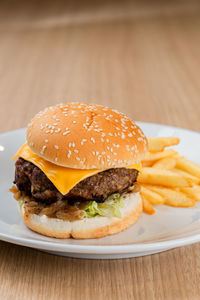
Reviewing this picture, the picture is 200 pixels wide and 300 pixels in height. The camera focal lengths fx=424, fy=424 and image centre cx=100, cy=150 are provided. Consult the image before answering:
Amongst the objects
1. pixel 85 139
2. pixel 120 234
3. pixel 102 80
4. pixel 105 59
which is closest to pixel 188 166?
pixel 120 234

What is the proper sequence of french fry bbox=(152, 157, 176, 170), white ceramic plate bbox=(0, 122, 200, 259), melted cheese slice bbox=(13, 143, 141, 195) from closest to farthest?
white ceramic plate bbox=(0, 122, 200, 259) < melted cheese slice bbox=(13, 143, 141, 195) < french fry bbox=(152, 157, 176, 170)

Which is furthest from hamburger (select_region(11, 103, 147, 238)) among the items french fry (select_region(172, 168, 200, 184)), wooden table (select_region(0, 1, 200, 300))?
french fry (select_region(172, 168, 200, 184))

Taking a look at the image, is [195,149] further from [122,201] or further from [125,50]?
[125,50]

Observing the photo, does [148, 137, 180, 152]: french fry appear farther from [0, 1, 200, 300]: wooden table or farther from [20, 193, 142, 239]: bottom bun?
[0, 1, 200, 300]: wooden table

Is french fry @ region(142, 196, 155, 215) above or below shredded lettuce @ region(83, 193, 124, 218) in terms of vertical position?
below

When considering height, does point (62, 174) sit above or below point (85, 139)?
below

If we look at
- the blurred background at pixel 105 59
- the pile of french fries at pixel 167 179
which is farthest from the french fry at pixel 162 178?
the blurred background at pixel 105 59

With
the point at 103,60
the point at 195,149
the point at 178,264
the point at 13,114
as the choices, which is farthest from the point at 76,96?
the point at 178,264

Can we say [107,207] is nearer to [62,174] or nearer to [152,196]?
[62,174]
